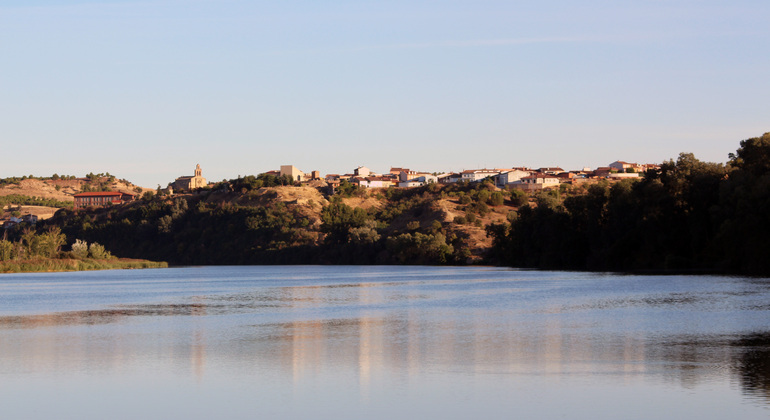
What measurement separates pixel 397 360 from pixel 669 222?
59.7m

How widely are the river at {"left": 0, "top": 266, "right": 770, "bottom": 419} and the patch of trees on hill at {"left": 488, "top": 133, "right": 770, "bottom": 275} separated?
24124mm

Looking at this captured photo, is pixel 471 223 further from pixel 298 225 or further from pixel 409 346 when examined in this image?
pixel 409 346

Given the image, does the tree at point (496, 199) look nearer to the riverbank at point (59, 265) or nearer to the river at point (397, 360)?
the riverbank at point (59, 265)


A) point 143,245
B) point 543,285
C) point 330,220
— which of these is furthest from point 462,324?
point 143,245

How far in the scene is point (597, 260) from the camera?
86.7 metres

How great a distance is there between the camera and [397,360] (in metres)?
21.4

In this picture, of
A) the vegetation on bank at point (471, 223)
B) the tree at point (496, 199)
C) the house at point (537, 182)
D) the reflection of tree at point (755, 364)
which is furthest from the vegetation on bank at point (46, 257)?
the house at point (537, 182)

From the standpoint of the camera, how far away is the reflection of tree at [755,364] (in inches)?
659

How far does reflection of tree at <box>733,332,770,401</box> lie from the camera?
16750 mm

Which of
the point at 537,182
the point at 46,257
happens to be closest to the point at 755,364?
the point at 46,257

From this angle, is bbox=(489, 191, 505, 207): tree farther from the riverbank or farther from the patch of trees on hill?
the riverbank

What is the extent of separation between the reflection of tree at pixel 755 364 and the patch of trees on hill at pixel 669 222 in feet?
126

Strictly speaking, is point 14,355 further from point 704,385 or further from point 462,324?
point 704,385

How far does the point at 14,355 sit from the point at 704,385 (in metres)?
16.9
